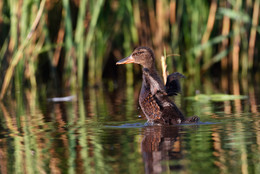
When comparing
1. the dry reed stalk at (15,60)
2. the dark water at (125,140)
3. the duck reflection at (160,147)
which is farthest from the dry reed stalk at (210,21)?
the duck reflection at (160,147)

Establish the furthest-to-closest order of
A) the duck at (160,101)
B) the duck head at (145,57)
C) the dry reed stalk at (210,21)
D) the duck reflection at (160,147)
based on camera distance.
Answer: the dry reed stalk at (210,21) → the duck head at (145,57) → the duck at (160,101) → the duck reflection at (160,147)

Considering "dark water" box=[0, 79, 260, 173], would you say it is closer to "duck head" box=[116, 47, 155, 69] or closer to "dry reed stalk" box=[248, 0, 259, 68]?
"duck head" box=[116, 47, 155, 69]

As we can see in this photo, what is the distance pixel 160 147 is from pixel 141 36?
667 cm

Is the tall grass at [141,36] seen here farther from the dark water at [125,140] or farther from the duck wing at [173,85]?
the duck wing at [173,85]

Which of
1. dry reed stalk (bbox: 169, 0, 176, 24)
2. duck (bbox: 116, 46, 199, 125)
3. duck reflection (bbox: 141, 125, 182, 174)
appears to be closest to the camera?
duck reflection (bbox: 141, 125, 182, 174)

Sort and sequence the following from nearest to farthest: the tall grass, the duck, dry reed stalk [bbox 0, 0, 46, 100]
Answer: the duck
dry reed stalk [bbox 0, 0, 46, 100]
the tall grass

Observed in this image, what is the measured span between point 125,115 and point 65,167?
2.55 m

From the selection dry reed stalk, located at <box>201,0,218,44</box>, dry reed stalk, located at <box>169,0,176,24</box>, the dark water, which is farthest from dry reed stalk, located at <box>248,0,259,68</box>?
the dark water

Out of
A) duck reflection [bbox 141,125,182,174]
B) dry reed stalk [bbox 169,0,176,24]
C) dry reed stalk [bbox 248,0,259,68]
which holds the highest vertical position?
dry reed stalk [bbox 169,0,176,24]

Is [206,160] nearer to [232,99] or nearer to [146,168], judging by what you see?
[146,168]

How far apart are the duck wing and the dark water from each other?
0.38m

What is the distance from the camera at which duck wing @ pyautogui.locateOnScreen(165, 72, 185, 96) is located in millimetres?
5176

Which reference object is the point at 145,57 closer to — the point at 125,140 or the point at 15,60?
the point at 125,140

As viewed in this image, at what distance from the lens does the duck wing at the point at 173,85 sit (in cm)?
518
